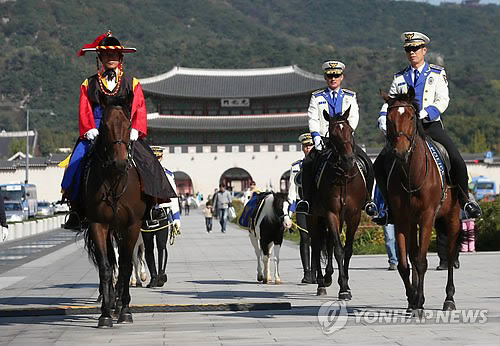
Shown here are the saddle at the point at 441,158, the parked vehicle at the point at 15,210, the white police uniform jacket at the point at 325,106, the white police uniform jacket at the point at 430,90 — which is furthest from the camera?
the parked vehicle at the point at 15,210

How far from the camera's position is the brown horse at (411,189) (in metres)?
10.9

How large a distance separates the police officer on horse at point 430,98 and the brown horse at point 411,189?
460mm

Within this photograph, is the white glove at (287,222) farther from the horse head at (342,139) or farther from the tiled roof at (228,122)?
the tiled roof at (228,122)

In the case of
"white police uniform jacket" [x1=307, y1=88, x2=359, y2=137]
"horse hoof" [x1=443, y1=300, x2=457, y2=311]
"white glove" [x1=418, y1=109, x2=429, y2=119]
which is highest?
"white police uniform jacket" [x1=307, y1=88, x2=359, y2=137]

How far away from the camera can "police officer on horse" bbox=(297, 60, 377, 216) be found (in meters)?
14.1

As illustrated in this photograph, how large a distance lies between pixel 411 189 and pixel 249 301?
284 centimetres

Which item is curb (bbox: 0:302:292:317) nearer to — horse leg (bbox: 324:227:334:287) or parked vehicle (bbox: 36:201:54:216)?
horse leg (bbox: 324:227:334:287)

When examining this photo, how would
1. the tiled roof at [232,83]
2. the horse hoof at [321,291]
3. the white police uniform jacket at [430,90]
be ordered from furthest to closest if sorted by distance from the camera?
the tiled roof at [232,83]
the horse hoof at [321,291]
the white police uniform jacket at [430,90]

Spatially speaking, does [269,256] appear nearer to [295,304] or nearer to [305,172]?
[305,172]

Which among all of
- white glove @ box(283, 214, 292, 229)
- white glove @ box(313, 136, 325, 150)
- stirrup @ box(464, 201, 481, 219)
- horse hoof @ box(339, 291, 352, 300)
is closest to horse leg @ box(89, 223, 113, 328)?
horse hoof @ box(339, 291, 352, 300)

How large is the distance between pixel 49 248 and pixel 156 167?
20492 millimetres

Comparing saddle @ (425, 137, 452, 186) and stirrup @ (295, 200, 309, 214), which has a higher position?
saddle @ (425, 137, 452, 186)

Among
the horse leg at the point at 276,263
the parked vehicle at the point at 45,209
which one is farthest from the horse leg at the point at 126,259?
the parked vehicle at the point at 45,209

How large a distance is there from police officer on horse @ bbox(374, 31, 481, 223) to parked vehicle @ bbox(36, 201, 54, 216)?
67.2 m
